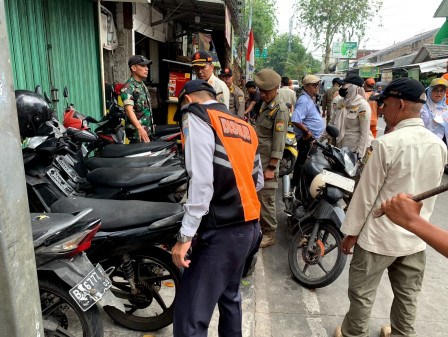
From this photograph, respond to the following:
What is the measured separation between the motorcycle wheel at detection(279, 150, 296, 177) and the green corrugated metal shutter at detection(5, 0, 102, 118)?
3288mm

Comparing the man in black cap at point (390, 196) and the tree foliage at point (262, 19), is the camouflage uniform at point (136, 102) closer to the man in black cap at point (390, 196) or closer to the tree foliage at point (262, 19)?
the man in black cap at point (390, 196)

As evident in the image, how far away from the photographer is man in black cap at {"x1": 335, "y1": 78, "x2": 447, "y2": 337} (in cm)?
199

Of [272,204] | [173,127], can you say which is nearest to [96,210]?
[272,204]

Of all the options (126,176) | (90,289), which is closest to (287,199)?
(126,176)

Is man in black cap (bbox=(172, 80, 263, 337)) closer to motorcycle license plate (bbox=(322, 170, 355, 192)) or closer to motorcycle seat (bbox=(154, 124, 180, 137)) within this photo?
motorcycle license plate (bbox=(322, 170, 355, 192))

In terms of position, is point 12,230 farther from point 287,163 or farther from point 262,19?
point 262,19

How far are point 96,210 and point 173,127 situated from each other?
3.28m

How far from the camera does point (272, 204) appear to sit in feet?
12.5

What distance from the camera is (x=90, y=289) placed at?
1798mm

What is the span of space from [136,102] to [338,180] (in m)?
2.56

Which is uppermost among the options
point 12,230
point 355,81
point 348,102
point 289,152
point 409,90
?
point 355,81

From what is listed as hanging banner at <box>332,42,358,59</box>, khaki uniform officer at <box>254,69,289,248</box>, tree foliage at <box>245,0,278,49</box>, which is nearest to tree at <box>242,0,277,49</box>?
tree foliage at <box>245,0,278,49</box>

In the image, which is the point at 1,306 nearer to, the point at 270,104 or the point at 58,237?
the point at 58,237

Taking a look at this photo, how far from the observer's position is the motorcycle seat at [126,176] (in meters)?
2.79
